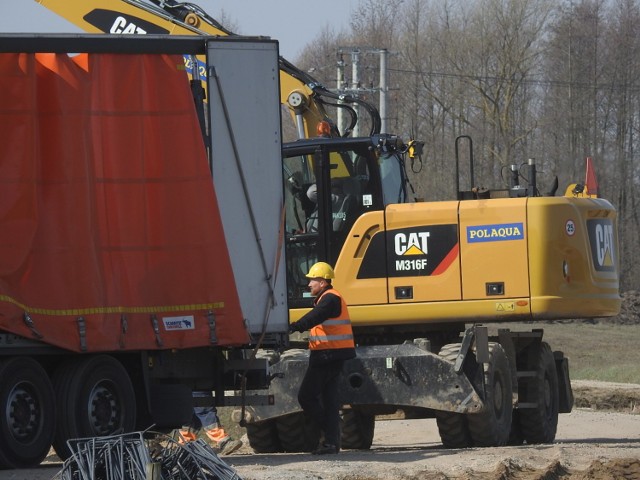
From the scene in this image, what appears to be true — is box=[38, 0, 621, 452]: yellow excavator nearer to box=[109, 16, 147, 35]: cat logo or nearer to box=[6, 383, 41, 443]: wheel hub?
box=[109, 16, 147, 35]: cat logo

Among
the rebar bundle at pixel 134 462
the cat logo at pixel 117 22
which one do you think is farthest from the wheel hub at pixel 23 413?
the cat logo at pixel 117 22

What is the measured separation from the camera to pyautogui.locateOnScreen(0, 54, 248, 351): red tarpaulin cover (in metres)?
11.3

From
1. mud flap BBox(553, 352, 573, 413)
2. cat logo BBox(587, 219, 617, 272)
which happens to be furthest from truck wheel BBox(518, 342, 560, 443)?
cat logo BBox(587, 219, 617, 272)

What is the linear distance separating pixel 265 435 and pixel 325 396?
7.71 ft

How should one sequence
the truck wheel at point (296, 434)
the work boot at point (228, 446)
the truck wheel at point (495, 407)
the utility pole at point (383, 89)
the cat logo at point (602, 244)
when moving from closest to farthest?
1. the truck wheel at point (495, 407)
2. the truck wheel at point (296, 434)
3. the cat logo at point (602, 244)
4. the work boot at point (228, 446)
5. the utility pole at point (383, 89)

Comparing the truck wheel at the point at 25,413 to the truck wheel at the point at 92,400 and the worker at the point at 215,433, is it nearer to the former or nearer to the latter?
the truck wheel at the point at 92,400

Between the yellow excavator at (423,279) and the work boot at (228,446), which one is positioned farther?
the work boot at (228,446)

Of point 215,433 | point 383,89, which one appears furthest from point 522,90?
point 215,433

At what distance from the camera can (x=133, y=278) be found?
1173cm

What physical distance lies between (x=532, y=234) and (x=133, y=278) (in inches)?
Answer: 198

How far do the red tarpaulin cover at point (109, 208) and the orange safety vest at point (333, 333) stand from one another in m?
1.39

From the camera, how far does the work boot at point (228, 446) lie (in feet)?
57.8

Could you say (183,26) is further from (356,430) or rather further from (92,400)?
(92,400)

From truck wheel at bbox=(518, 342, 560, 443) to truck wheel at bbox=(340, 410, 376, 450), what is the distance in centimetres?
196
